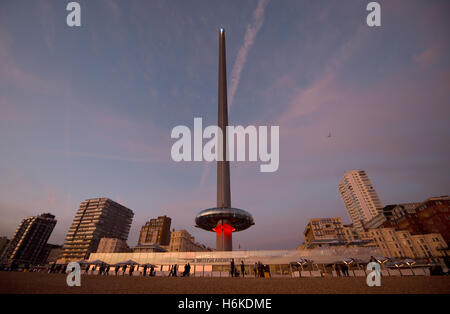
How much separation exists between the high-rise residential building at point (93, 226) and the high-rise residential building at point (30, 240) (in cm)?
2980

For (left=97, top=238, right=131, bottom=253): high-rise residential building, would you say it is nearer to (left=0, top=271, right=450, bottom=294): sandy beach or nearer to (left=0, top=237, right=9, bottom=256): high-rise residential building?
(left=0, top=237, right=9, bottom=256): high-rise residential building

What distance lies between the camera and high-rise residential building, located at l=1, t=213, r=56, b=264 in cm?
13162

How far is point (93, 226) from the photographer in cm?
12644

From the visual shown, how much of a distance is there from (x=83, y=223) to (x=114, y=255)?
105627 millimetres

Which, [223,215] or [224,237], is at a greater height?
[223,215]

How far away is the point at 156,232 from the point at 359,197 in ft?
461

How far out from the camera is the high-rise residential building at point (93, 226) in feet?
392

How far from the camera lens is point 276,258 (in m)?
39.2

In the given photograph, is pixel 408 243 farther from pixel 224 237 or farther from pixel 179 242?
pixel 179 242

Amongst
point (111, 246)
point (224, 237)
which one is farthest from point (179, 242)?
point (224, 237)

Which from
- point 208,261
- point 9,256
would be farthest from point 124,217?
point 208,261

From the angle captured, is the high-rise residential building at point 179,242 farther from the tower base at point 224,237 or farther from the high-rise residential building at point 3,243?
the high-rise residential building at point 3,243

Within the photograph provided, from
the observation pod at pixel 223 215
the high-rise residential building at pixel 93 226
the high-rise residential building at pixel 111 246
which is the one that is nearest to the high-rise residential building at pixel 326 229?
the observation pod at pixel 223 215

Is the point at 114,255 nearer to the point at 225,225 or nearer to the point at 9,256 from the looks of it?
the point at 225,225
